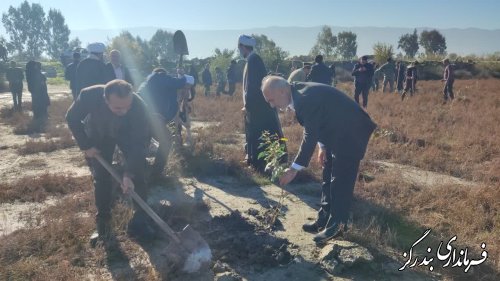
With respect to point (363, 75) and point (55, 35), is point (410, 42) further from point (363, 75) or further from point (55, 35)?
point (55, 35)

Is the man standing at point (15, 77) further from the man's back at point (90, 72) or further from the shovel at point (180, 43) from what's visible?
the man's back at point (90, 72)

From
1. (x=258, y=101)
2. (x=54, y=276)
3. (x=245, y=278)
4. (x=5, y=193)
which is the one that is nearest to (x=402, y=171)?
(x=258, y=101)

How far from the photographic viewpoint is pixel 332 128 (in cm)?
404

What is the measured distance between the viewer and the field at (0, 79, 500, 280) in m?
3.84

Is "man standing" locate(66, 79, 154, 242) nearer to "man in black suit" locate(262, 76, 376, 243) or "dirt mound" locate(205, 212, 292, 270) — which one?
"dirt mound" locate(205, 212, 292, 270)

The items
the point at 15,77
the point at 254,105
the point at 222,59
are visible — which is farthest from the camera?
the point at 222,59

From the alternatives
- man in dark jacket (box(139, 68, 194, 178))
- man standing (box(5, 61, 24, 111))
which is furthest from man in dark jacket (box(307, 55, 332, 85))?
man standing (box(5, 61, 24, 111))

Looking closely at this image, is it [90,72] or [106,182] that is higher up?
[90,72]

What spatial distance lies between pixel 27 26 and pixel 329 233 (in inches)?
4695

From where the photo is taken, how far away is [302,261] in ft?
13.2

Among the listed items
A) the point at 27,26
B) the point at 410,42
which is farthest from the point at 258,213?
the point at 27,26

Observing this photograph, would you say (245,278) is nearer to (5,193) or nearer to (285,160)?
(285,160)

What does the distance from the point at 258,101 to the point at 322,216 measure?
261 cm

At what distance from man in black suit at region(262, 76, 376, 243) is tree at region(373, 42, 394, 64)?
28.3m
